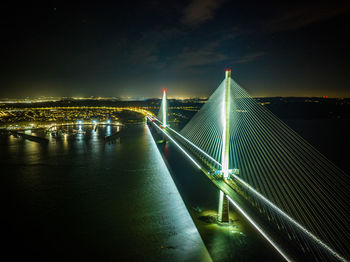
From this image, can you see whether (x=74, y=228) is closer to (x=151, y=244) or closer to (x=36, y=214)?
(x=36, y=214)

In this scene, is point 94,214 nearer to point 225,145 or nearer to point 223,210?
point 223,210

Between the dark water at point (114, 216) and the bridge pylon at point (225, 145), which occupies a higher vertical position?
the bridge pylon at point (225, 145)

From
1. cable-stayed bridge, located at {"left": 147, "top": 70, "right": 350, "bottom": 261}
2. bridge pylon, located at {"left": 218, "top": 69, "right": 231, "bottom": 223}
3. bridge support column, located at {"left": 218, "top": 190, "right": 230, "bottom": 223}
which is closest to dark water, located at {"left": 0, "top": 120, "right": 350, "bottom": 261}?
bridge support column, located at {"left": 218, "top": 190, "right": 230, "bottom": 223}

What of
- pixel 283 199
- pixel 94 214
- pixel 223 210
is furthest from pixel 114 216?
pixel 283 199

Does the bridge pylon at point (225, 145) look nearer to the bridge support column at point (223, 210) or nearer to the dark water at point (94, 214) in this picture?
the bridge support column at point (223, 210)

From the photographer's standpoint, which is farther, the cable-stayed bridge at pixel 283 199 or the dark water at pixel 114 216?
the dark water at pixel 114 216

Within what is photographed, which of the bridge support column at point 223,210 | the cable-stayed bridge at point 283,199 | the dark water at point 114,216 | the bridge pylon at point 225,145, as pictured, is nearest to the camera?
the cable-stayed bridge at point 283,199

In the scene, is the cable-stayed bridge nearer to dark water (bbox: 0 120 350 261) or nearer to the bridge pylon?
the bridge pylon

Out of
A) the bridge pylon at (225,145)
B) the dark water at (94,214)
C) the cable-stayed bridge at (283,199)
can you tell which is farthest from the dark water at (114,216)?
the cable-stayed bridge at (283,199)
